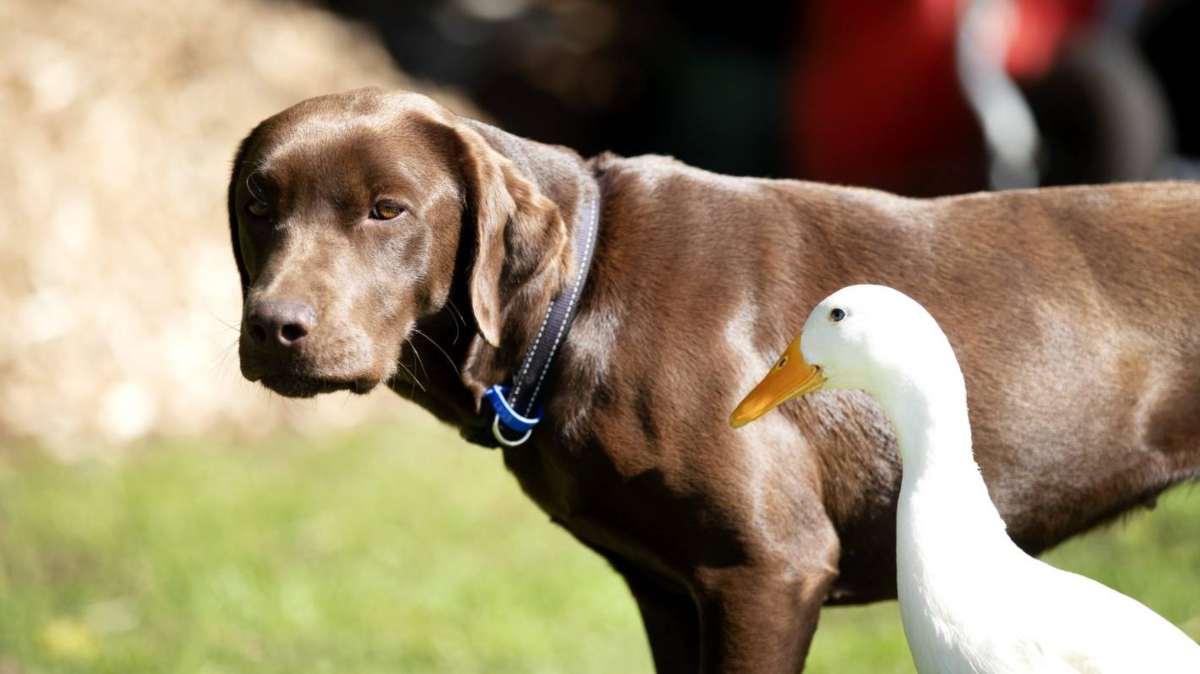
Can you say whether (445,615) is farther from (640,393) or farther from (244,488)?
(640,393)

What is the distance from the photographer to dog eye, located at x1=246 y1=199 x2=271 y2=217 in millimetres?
3562

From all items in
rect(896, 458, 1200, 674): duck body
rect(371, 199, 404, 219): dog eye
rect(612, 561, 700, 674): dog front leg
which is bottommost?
rect(612, 561, 700, 674): dog front leg

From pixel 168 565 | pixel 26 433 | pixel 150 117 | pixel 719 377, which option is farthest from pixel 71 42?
pixel 719 377

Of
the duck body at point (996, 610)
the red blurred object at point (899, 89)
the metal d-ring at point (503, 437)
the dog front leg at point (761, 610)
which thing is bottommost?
the red blurred object at point (899, 89)

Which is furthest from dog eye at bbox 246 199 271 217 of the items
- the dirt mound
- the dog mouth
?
the dirt mound

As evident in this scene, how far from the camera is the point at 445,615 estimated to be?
18.0ft

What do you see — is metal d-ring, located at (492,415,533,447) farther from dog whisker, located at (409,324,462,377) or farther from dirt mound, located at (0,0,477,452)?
dirt mound, located at (0,0,477,452)

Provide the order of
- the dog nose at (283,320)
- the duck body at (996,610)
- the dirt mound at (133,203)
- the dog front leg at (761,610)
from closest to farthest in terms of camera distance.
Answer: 1. the duck body at (996,610)
2. the dog nose at (283,320)
3. the dog front leg at (761,610)
4. the dirt mound at (133,203)

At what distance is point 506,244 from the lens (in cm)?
350

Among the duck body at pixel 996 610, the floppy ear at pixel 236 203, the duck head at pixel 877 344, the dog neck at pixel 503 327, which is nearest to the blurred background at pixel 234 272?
the duck body at pixel 996 610

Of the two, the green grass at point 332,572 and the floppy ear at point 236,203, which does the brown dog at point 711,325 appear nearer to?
the floppy ear at point 236,203

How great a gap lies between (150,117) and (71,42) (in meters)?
0.68

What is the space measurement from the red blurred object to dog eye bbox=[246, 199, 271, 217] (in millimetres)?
5423

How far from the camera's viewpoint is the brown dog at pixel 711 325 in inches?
136
